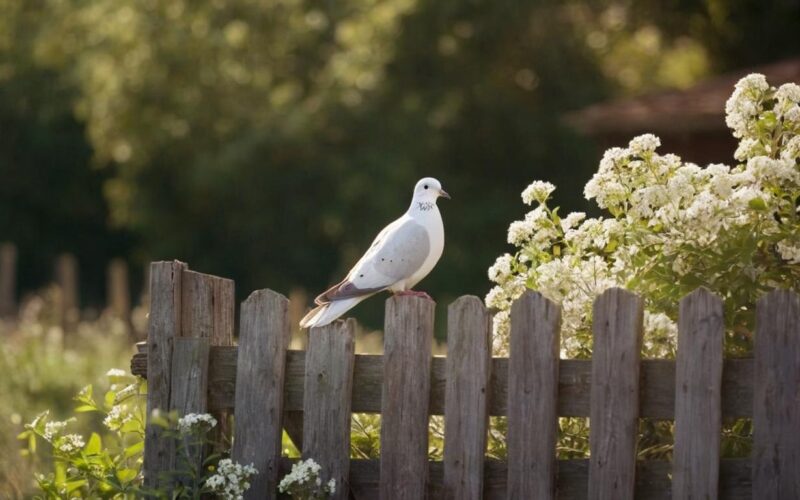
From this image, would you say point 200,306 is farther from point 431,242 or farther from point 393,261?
point 431,242

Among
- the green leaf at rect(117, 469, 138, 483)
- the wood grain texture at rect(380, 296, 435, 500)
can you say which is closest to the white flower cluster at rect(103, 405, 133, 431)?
the green leaf at rect(117, 469, 138, 483)

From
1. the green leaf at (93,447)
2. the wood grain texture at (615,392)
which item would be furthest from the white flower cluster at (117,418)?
the wood grain texture at (615,392)

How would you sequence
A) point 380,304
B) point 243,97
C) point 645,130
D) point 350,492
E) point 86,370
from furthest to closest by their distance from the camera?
point 243,97 → point 380,304 → point 645,130 → point 86,370 → point 350,492

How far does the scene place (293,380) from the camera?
16.1 feet

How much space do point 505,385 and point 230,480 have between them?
3.32 ft

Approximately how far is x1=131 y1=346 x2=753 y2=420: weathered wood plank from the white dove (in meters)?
0.32

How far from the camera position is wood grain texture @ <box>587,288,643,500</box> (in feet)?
14.7

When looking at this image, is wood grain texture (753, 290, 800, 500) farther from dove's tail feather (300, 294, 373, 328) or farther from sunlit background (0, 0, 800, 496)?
sunlit background (0, 0, 800, 496)

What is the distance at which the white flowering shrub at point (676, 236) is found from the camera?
4.74 meters

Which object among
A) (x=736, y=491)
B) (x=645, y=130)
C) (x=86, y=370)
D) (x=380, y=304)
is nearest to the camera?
(x=736, y=491)

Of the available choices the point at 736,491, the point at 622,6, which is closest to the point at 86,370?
the point at 736,491

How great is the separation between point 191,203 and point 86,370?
16.1 metres

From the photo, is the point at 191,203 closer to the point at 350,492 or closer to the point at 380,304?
the point at 380,304

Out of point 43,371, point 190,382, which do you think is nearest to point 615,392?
point 190,382
